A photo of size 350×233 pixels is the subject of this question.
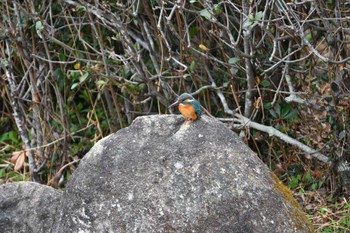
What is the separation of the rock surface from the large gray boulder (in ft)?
1.01

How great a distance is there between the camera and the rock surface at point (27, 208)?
452 centimetres

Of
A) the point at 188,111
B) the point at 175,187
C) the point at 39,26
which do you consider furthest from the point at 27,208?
the point at 39,26

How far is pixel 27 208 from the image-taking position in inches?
180

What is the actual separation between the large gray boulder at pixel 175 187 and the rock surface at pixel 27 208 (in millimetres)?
309

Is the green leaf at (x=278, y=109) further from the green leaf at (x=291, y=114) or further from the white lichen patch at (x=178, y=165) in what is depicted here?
the white lichen patch at (x=178, y=165)

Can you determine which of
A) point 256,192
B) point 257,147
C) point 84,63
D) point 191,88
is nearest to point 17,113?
point 84,63

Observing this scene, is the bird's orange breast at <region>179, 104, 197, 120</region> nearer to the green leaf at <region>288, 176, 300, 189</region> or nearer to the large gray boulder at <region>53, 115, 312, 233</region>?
the large gray boulder at <region>53, 115, 312, 233</region>

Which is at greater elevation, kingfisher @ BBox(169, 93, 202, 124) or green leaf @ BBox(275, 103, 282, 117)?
kingfisher @ BBox(169, 93, 202, 124)

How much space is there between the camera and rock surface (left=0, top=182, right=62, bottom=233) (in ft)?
14.8

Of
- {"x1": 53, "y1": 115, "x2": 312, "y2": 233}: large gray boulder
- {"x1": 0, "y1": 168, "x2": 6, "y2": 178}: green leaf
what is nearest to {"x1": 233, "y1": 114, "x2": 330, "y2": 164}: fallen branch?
{"x1": 53, "y1": 115, "x2": 312, "y2": 233}: large gray boulder

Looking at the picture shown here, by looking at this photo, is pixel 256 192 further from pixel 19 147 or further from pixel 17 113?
pixel 19 147

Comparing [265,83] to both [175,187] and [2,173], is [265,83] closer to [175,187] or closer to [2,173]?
[175,187]

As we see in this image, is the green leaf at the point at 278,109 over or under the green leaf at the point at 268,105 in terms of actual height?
under

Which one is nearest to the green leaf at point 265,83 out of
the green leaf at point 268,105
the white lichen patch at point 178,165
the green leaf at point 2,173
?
the green leaf at point 268,105
